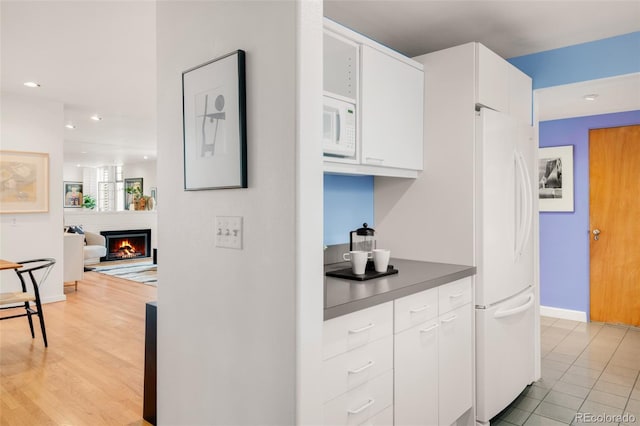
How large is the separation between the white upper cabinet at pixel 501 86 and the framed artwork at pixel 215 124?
153 cm

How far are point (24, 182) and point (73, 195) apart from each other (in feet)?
28.6

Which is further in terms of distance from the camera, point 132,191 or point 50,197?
point 132,191

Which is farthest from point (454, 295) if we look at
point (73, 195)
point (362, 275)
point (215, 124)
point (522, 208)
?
point (73, 195)

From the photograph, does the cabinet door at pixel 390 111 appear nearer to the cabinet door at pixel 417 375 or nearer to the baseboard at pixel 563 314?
the cabinet door at pixel 417 375

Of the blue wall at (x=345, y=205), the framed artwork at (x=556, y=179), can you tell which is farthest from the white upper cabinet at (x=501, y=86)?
the framed artwork at (x=556, y=179)

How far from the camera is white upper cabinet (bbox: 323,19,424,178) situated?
82.1 inches

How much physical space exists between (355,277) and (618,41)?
2.50 metres

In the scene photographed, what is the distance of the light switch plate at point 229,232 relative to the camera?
1.48 meters

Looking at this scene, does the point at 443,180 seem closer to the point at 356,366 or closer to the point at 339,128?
the point at 339,128

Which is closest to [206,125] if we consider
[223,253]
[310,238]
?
[223,253]

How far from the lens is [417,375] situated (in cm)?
193

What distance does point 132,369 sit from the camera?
322 cm

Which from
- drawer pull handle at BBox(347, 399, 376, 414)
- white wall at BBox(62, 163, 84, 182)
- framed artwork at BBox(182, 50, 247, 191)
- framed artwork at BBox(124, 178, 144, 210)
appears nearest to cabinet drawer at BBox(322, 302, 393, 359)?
drawer pull handle at BBox(347, 399, 376, 414)

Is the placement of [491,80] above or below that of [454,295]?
above
